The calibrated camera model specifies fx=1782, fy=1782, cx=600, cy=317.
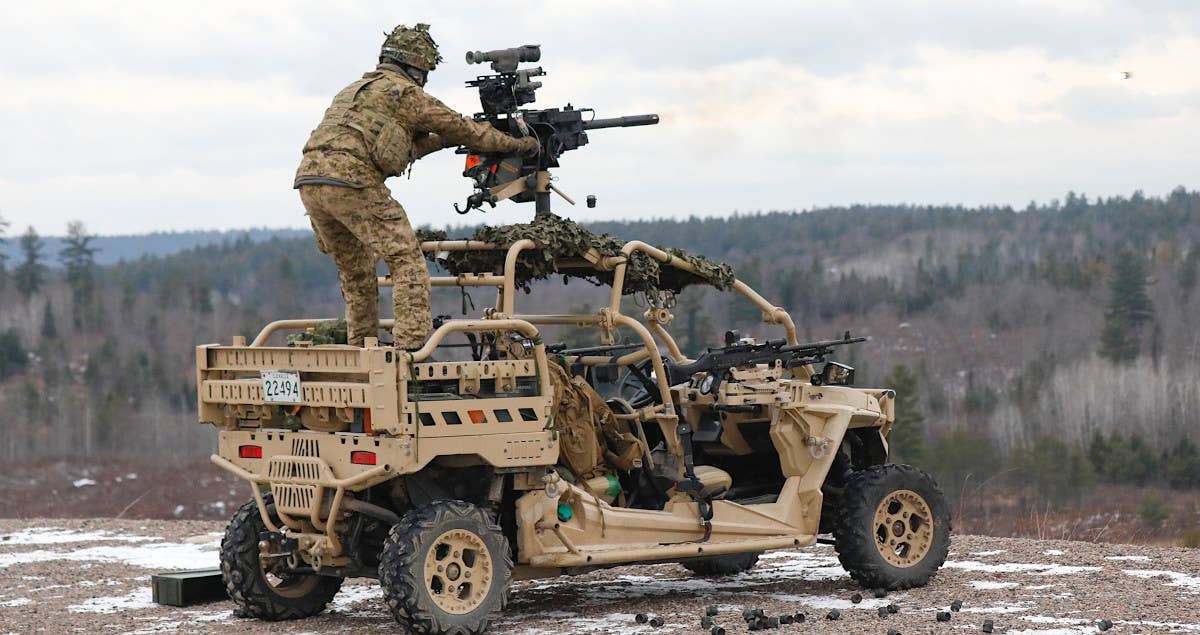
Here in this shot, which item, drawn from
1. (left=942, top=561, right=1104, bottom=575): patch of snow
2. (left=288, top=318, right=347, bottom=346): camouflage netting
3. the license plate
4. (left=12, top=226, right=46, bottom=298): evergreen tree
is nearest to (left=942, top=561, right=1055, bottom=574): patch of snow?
(left=942, top=561, right=1104, bottom=575): patch of snow

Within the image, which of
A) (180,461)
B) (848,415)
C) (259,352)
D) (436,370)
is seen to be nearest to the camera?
(436,370)

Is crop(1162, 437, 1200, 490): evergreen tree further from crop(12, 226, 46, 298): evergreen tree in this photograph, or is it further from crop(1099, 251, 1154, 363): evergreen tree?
crop(12, 226, 46, 298): evergreen tree

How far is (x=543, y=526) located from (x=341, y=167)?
7.50ft

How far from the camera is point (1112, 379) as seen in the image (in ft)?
265

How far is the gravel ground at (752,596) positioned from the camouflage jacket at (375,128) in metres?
2.58

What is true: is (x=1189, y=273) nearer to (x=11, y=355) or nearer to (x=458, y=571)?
(x=11, y=355)

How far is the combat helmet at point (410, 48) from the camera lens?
10078 millimetres

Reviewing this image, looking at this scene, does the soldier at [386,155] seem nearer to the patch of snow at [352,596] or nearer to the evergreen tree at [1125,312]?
the patch of snow at [352,596]

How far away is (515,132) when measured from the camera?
1070 cm

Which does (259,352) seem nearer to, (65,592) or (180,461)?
(65,592)

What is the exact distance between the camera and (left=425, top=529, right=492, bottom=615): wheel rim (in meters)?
9.44

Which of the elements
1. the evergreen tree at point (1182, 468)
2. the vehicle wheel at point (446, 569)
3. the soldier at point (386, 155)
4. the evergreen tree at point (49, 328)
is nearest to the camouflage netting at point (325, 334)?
the soldier at point (386, 155)

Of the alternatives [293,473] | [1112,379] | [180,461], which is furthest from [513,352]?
[1112,379]

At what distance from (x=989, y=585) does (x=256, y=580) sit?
4.50 m
